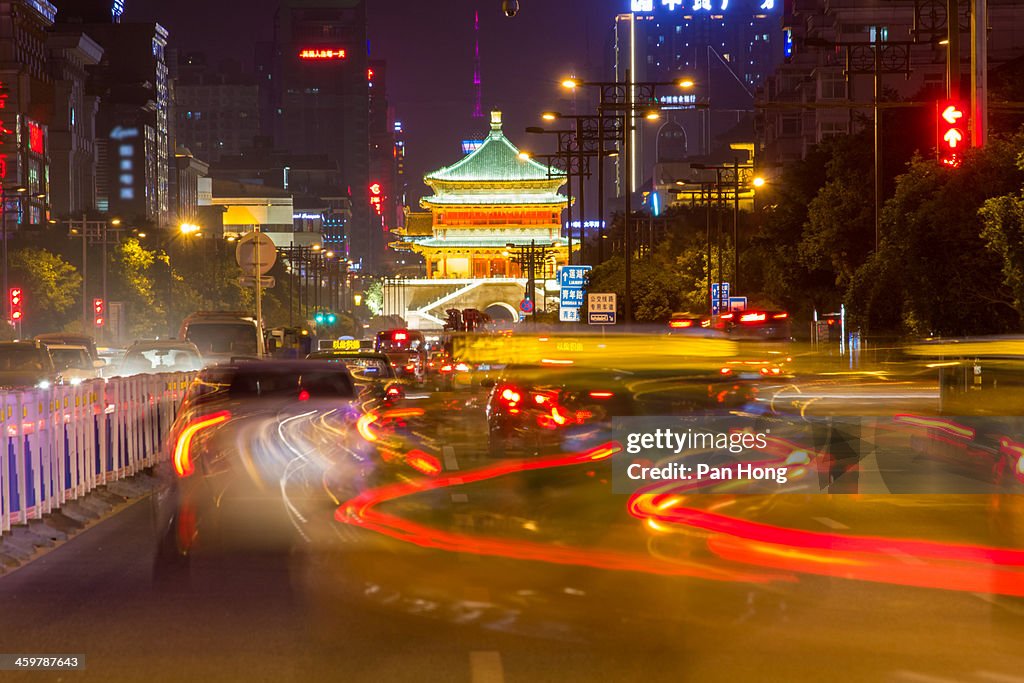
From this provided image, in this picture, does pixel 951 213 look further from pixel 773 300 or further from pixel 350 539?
pixel 773 300

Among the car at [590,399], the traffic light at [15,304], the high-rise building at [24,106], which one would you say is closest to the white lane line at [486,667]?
the car at [590,399]

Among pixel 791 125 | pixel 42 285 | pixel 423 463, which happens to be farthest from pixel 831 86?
pixel 423 463

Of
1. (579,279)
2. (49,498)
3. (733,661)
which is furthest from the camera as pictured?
(579,279)

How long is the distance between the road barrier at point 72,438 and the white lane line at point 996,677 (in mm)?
8961

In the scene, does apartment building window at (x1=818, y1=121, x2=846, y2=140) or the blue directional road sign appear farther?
apartment building window at (x1=818, y1=121, x2=846, y2=140)

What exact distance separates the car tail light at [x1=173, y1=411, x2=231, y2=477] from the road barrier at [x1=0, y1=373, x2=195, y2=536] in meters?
2.24

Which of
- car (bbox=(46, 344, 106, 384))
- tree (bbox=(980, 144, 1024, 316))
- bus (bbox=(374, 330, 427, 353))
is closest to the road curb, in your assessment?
tree (bbox=(980, 144, 1024, 316))

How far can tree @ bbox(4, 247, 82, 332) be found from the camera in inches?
3219

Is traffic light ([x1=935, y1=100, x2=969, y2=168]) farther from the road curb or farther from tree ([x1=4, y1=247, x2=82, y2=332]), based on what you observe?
tree ([x1=4, y1=247, x2=82, y2=332])

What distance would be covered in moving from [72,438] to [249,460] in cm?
515

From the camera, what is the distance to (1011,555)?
40.0 feet

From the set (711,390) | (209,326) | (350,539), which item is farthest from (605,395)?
(209,326)

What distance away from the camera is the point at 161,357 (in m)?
38.4

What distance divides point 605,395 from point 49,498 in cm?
577
